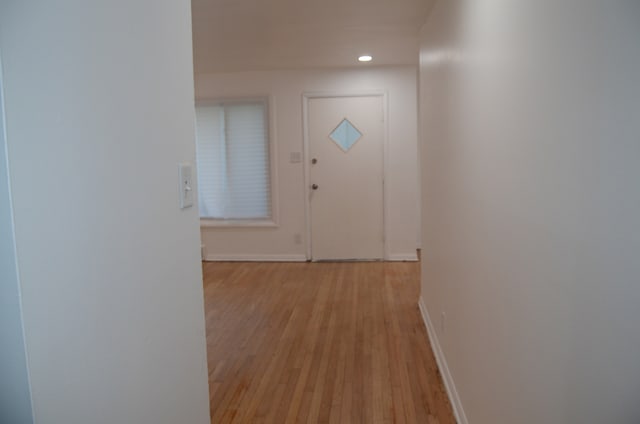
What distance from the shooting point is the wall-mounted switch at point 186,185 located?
1.39 meters

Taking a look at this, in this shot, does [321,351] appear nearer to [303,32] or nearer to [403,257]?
[303,32]

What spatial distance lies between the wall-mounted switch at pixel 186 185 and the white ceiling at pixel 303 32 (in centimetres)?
192

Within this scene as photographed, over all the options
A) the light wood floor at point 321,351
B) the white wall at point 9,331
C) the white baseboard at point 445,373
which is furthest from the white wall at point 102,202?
the white baseboard at point 445,373

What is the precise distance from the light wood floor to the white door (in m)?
0.70

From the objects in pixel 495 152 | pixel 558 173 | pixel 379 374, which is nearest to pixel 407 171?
→ pixel 379 374

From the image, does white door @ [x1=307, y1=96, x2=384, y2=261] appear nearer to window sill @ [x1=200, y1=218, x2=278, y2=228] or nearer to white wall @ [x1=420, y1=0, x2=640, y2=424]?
window sill @ [x1=200, y1=218, x2=278, y2=228]

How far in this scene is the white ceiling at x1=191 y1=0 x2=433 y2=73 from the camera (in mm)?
3094

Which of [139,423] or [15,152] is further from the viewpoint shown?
[139,423]

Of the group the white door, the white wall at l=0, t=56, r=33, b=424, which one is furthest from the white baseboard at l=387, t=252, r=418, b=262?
the white wall at l=0, t=56, r=33, b=424

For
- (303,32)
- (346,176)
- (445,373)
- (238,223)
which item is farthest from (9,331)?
(238,223)

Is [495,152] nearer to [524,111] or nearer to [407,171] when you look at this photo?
[524,111]

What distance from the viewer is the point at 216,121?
5730 millimetres

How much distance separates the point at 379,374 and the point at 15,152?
2449mm

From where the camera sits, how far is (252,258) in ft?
19.4
